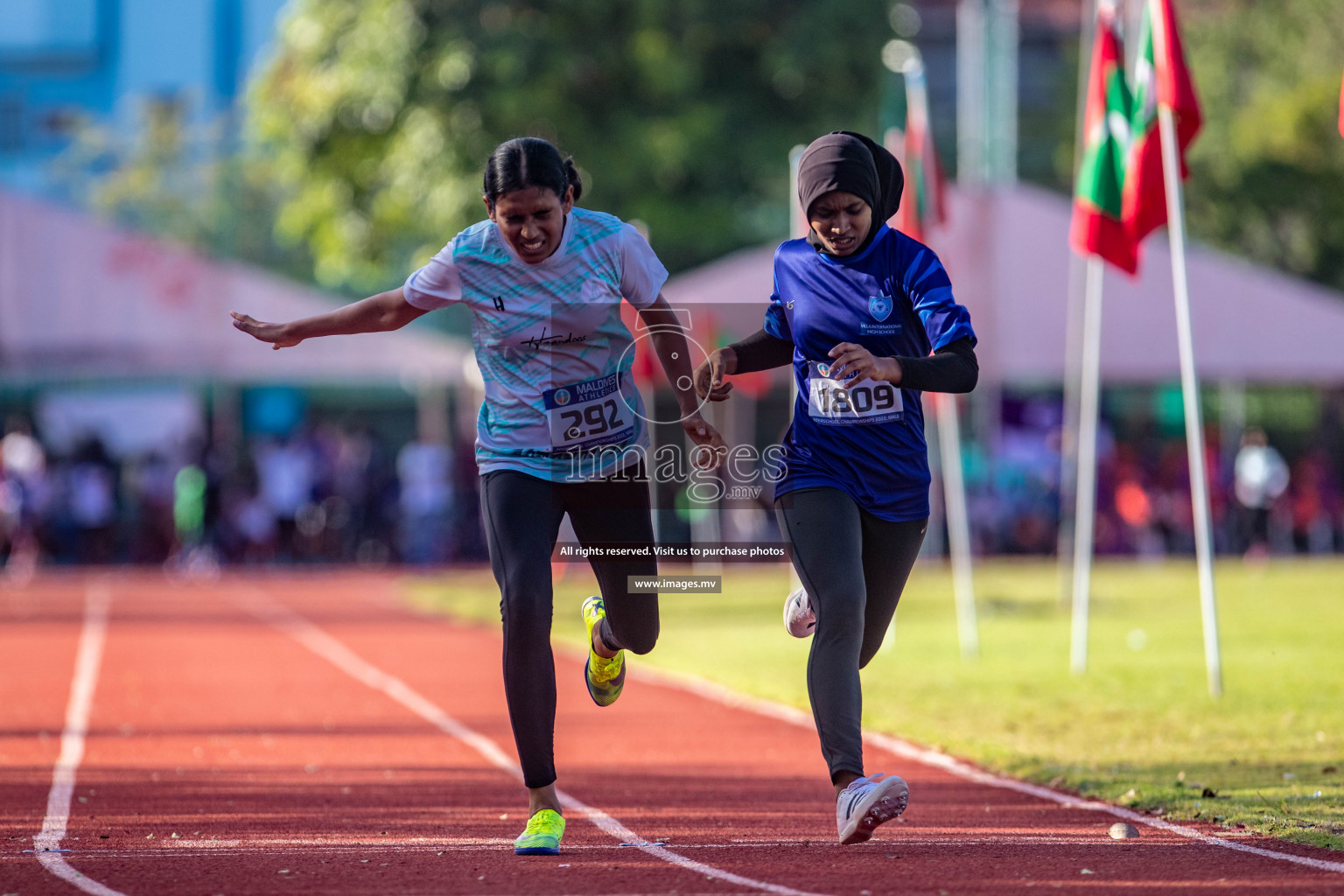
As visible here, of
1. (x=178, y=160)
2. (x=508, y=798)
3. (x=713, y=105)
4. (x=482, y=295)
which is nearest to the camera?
(x=482, y=295)

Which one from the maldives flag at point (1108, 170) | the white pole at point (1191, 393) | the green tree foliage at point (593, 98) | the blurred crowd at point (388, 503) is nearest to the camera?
the white pole at point (1191, 393)

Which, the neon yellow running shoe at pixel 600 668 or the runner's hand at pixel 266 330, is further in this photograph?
the neon yellow running shoe at pixel 600 668

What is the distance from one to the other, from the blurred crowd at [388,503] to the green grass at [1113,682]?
4.55m

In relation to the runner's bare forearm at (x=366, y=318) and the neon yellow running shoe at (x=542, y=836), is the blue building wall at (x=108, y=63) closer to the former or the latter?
the runner's bare forearm at (x=366, y=318)

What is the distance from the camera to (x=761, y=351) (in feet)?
20.6

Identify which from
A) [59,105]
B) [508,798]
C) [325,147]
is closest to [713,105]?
[325,147]

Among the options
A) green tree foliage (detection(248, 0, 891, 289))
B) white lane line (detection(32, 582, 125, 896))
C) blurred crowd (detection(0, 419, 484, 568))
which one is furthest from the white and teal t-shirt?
green tree foliage (detection(248, 0, 891, 289))

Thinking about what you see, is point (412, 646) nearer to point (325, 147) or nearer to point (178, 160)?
point (325, 147)

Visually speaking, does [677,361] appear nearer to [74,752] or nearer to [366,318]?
[366,318]

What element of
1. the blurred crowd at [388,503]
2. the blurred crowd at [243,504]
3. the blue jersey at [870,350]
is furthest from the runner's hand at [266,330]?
the blurred crowd at [388,503]

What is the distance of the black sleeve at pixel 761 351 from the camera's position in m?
6.25

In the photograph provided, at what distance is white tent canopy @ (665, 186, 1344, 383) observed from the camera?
25656 mm

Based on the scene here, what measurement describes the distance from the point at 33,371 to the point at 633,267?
2159 cm

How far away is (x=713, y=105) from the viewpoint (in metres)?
30.2
